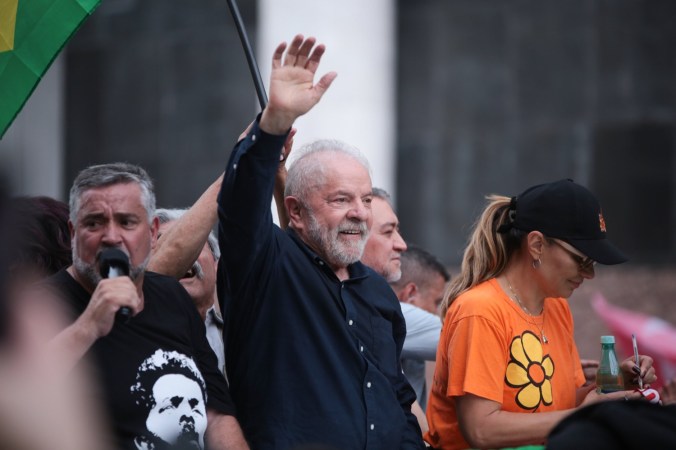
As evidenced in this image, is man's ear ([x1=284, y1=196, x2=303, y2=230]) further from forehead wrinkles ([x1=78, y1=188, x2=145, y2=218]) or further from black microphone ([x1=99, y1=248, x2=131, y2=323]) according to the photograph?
black microphone ([x1=99, y1=248, x2=131, y2=323])

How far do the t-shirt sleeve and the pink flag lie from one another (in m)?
4.32

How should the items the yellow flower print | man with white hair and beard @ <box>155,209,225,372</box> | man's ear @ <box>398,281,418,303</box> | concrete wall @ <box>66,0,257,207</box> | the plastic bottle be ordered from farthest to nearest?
concrete wall @ <box>66,0,257,207</box>
man's ear @ <box>398,281,418,303</box>
man with white hair and beard @ <box>155,209,225,372</box>
the plastic bottle
the yellow flower print

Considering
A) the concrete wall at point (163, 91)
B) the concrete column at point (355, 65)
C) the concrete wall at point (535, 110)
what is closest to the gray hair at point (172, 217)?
the concrete wall at point (535, 110)

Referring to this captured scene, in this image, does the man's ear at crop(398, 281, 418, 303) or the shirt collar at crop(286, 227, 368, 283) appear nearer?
the shirt collar at crop(286, 227, 368, 283)

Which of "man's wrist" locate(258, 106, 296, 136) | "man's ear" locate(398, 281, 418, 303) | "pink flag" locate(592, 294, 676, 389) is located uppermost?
"man's wrist" locate(258, 106, 296, 136)

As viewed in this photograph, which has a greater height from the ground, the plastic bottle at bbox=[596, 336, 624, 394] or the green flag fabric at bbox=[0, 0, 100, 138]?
the green flag fabric at bbox=[0, 0, 100, 138]

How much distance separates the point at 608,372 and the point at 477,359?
1.87 feet

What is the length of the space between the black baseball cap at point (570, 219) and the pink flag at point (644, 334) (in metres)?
4.05

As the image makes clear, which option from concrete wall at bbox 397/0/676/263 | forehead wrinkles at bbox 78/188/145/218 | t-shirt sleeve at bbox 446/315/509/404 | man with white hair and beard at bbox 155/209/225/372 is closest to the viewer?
forehead wrinkles at bbox 78/188/145/218

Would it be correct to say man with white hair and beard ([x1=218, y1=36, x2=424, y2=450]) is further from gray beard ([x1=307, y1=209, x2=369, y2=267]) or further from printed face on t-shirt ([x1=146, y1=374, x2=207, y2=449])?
printed face on t-shirt ([x1=146, y1=374, x2=207, y2=449])

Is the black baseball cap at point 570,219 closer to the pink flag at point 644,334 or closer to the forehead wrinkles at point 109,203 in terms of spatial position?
the forehead wrinkles at point 109,203

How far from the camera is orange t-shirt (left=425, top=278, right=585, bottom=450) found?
14.6 ft

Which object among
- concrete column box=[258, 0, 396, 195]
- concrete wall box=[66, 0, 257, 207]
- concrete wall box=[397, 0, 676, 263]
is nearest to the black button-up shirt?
concrete wall box=[397, 0, 676, 263]

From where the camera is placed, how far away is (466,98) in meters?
12.7
